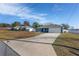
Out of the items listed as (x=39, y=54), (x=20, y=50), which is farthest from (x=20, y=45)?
(x=39, y=54)

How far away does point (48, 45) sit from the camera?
10.7 ft

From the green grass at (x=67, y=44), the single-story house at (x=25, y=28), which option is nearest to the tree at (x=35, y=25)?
the single-story house at (x=25, y=28)

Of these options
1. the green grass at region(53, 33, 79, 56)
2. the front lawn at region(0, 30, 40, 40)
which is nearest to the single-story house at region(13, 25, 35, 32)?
the front lawn at region(0, 30, 40, 40)

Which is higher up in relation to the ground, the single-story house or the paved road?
the single-story house

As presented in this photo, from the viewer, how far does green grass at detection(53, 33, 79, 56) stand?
10.6 ft

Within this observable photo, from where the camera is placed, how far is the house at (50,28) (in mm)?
3256

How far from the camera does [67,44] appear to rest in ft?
10.7

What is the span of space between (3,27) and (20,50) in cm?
36

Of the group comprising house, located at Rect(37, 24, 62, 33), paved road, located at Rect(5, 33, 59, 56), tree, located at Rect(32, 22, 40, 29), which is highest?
tree, located at Rect(32, 22, 40, 29)

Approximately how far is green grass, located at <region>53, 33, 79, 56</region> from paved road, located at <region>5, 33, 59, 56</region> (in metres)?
0.06

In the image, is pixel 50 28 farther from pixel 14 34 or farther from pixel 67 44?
pixel 14 34

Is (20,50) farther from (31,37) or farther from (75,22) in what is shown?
(75,22)

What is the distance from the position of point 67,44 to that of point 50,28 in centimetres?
30

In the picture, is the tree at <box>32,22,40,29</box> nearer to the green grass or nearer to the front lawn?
the front lawn
